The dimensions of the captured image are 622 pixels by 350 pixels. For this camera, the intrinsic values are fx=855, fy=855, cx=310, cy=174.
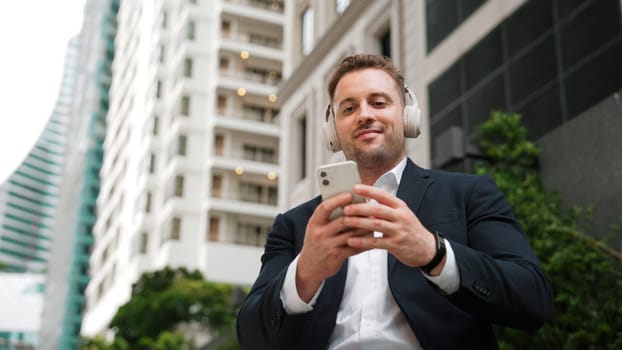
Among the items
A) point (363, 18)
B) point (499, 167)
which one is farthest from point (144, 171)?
point (499, 167)

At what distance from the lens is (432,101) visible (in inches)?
681

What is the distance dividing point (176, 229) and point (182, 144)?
5982 millimetres

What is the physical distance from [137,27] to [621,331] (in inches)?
3083

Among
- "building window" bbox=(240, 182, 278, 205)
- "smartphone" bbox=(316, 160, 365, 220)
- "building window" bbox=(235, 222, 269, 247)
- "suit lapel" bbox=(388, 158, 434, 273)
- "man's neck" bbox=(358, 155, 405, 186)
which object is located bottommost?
"smartphone" bbox=(316, 160, 365, 220)

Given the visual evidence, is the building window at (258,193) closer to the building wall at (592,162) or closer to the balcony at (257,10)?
the balcony at (257,10)

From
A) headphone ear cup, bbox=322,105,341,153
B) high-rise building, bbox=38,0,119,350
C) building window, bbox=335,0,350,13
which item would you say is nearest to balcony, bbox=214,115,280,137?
building window, bbox=335,0,350,13

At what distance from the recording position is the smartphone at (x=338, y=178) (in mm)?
2338

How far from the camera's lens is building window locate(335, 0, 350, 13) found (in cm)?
2316

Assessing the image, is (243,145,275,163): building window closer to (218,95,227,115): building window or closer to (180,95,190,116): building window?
(218,95,227,115): building window

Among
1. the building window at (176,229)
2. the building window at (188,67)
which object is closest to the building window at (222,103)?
the building window at (188,67)

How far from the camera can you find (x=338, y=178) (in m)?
2.35

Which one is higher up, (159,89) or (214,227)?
(159,89)

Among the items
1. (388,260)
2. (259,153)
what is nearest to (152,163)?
(259,153)

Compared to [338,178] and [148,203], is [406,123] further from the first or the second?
[148,203]
